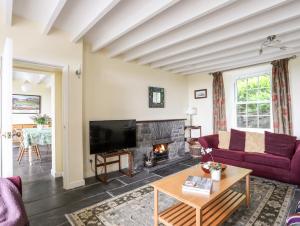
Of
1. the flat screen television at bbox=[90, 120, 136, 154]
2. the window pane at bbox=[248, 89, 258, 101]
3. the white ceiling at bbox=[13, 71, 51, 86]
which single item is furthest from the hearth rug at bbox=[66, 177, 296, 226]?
the white ceiling at bbox=[13, 71, 51, 86]

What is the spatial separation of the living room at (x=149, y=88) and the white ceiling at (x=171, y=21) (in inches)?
0.5

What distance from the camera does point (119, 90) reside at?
3.84 meters

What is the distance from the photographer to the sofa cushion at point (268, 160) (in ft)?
9.60

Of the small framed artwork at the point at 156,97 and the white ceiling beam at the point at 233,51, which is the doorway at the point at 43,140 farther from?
the white ceiling beam at the point at 233,51

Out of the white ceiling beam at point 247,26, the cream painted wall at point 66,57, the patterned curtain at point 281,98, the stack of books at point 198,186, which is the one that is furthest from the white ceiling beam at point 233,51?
the stack of books at point 198,186

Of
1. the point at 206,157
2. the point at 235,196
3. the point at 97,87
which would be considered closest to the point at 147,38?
the point at 97,87

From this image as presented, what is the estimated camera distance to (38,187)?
9.72 ft

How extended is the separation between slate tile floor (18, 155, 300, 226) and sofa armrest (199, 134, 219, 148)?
96 cm

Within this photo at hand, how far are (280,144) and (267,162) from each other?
44 cm

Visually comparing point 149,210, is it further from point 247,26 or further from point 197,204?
point 247,26

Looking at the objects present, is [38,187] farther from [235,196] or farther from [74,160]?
[235,196]

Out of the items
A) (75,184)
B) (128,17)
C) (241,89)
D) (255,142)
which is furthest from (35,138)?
(241,89)

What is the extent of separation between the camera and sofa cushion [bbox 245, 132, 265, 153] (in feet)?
11.5

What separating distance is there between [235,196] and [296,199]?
0.99 meters
